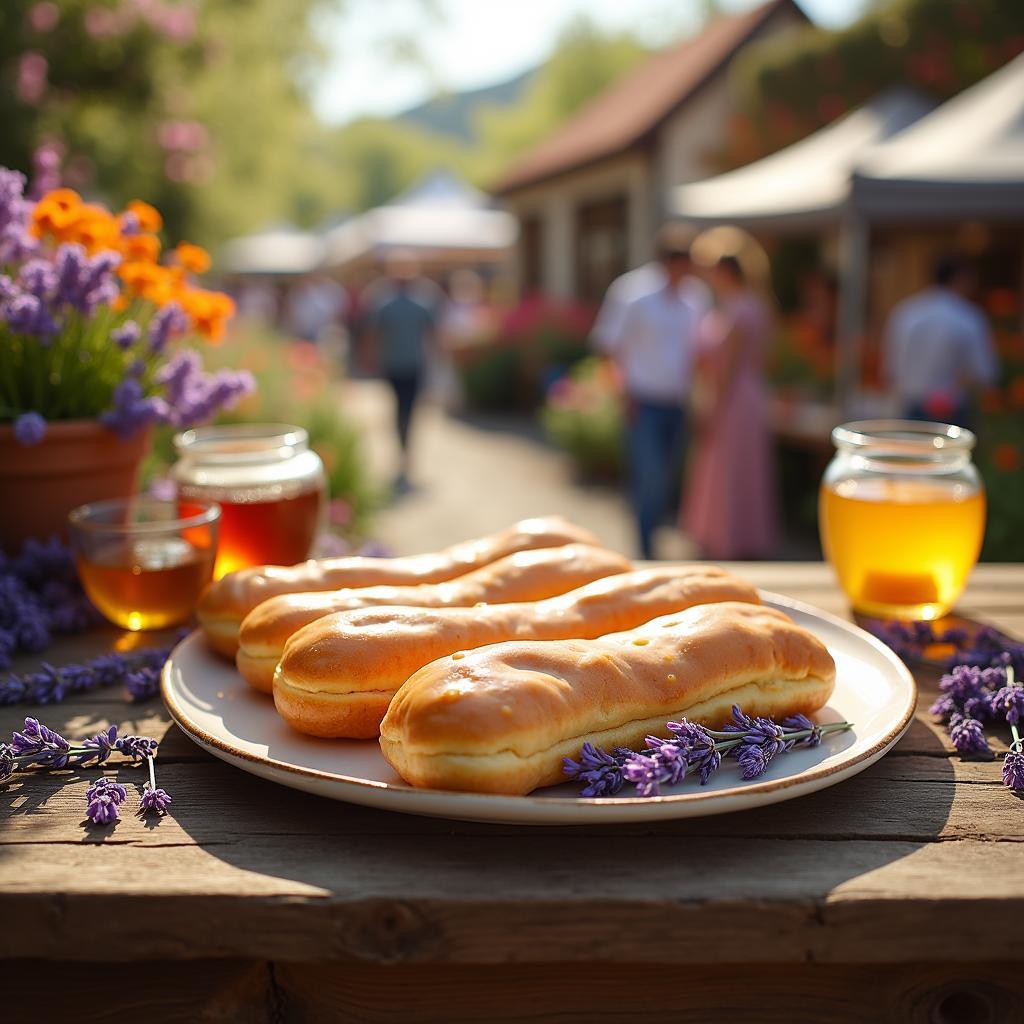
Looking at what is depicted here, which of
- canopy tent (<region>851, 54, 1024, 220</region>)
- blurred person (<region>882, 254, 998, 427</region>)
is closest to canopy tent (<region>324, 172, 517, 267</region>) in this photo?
canopy tent (<region>851, 54, 1024, 220</region>)

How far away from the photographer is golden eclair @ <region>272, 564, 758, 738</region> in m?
1.30

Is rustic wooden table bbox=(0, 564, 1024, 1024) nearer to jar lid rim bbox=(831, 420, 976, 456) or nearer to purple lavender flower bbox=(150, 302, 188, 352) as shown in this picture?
jar lid rim bbox=(831, 420, 976, 456)

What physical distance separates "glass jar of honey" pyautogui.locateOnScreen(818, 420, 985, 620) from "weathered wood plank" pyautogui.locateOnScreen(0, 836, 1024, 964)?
86cm

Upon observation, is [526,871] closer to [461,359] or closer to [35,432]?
[35,432]

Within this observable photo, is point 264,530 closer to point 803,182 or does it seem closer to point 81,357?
point 81,357

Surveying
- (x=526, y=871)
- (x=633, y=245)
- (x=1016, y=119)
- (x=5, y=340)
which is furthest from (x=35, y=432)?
(x=633, y=245)

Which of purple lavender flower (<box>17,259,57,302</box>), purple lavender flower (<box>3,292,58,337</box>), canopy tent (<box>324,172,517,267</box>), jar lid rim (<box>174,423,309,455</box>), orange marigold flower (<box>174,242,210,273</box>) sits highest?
canopy tent (<box>324,172,517,267</box>)

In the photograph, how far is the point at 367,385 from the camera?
866 inches

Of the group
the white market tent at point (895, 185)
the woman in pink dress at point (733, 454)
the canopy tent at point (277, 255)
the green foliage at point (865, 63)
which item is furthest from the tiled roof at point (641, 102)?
the canopy tent at point (277, 255)

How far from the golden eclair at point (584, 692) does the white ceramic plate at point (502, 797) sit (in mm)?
38

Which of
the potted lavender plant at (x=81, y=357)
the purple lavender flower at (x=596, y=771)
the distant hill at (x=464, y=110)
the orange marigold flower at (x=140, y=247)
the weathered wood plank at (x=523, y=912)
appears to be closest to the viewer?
the weathered wood plank at (x=523, y=912)

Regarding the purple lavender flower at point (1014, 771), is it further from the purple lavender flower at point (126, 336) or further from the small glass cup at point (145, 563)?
the purple lavender flower at point (126, 336)

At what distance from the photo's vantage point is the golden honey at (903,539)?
188 centimetres

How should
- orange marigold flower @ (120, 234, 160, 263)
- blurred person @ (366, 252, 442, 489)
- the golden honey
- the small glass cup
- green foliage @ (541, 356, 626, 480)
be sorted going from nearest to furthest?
the small glass cup < the golden honey < orange marigold flower @ (120, 234, 160, 263) < green foliage @ (541, 356, 626, 480) < blurred person @ (366, 252, 442, 489)
